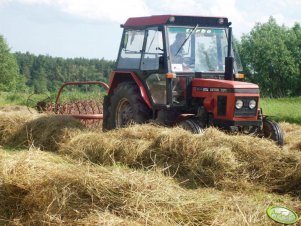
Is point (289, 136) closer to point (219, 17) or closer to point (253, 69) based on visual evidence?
point (219, 17)

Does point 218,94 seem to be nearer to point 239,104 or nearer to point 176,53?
point 239,104

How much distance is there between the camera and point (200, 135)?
763 cm

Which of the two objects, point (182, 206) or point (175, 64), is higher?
point (175, 64)

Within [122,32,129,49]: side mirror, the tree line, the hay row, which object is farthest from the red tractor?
the tree line

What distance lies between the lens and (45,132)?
977cm

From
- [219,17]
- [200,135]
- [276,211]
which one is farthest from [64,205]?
[219,17]

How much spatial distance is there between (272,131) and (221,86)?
42.5 inches

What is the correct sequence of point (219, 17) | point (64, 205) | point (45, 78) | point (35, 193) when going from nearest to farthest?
point (64, 205) < point (35, 193) < point (219, 17) < point (45, 78)

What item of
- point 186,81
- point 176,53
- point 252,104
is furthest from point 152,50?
point 252,104

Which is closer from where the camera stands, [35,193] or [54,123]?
[35,193]

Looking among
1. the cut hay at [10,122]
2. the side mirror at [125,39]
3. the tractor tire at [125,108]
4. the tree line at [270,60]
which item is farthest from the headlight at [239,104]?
the tree line at [270,60]

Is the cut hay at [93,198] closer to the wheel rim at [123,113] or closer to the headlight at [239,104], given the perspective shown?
the headlight at [239,104]

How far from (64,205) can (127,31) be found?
6.29 metres

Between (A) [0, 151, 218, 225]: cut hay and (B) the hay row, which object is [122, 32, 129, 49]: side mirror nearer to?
(B) the hay row
